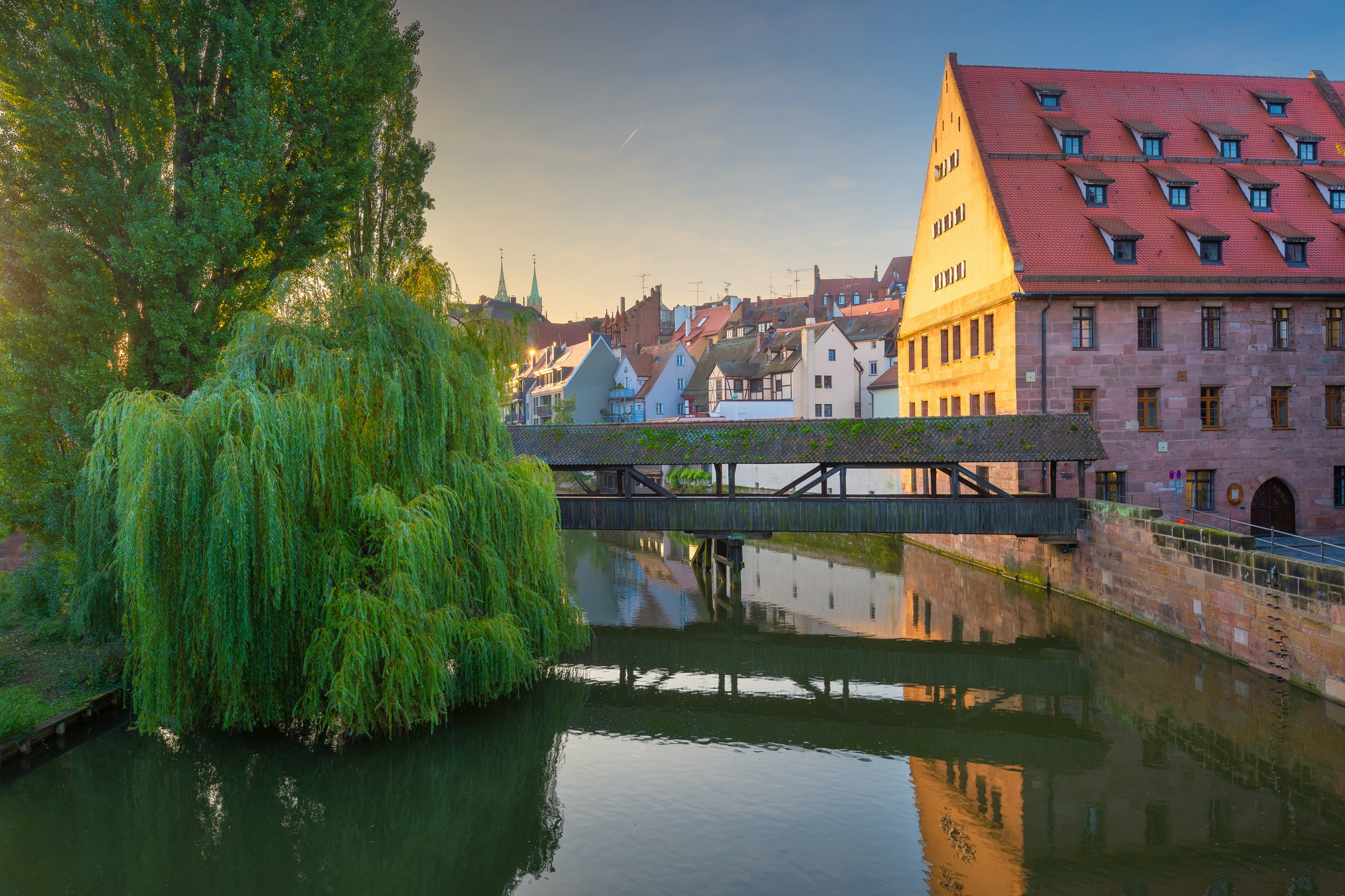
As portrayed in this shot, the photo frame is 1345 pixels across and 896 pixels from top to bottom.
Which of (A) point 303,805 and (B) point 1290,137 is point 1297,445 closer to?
(B) point 1290,137

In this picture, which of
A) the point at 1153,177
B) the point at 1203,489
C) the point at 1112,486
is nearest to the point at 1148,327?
the point at 1112,486

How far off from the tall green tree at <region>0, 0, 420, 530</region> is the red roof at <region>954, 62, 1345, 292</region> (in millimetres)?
16206

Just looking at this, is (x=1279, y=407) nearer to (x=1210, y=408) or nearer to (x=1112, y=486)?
(x=1210, y=408)

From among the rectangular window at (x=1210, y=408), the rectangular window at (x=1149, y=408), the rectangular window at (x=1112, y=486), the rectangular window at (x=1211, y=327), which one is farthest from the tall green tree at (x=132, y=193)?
the rectangular window at (x=1210, y=408)

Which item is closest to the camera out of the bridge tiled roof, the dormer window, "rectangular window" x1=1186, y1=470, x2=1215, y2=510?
the bridge tiled roof

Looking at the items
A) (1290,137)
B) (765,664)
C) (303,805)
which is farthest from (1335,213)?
(303,805)

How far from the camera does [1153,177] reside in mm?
23125

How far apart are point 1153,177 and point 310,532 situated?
22777 mm

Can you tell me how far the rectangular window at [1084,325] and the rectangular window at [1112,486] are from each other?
3.12 m

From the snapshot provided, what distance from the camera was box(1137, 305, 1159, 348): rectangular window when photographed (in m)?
21.0

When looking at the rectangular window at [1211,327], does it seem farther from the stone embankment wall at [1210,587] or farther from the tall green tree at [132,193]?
the tall green tree at [132,193]

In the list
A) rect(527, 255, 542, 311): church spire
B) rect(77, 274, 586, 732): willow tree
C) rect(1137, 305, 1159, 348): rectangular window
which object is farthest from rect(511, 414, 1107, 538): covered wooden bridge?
rect(527, 255, 542, 311): church spire

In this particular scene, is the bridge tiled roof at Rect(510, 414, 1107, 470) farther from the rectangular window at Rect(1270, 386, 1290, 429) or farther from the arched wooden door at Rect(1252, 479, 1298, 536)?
the arched wooden door at Rect(1252, 479, 1298, 536)

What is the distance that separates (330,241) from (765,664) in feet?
34.4
